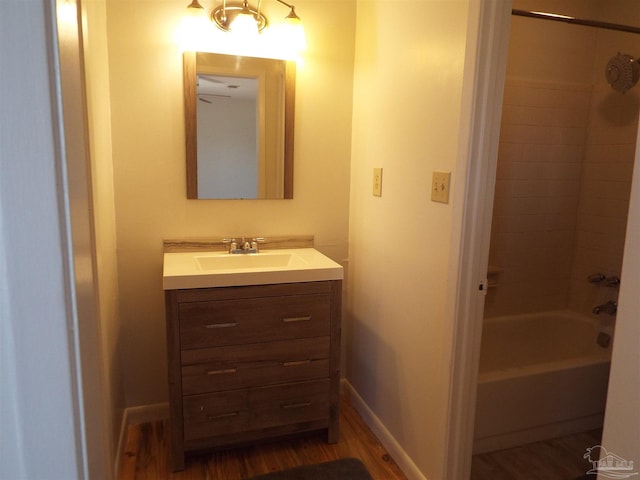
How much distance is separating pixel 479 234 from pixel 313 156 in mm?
1098

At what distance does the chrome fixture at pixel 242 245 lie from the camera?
217cm

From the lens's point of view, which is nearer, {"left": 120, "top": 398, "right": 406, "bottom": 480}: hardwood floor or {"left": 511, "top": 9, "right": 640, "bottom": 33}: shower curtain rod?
{"left": 511, "top": 9, "right": 640, "bottom": 33}: shower curtain rod

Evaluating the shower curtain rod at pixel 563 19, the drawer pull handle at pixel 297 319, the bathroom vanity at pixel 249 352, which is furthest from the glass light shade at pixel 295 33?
the drawer pull handle at pixel 297 319

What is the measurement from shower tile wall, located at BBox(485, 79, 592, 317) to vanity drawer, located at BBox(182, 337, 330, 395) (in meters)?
1.28

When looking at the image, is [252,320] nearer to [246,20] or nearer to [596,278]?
[246,20]

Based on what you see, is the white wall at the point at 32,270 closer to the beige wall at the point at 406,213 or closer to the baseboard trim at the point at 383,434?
the beige wall at the point at 406,213

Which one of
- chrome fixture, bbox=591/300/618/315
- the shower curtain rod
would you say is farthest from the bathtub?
the shower curtain rod

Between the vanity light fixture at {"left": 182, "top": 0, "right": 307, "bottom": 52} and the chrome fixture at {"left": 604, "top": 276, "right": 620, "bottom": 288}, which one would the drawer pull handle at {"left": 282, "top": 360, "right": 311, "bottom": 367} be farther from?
the chrome fixture at {"left": 604, "top": 276, "right": 620, "bottom": 288}

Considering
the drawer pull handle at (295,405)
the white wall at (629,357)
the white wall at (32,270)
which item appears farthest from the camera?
the drawer pull handle at (295,405)

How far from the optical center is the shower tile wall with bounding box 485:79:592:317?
253 cm

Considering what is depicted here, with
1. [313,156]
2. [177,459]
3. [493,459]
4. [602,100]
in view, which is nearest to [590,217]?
[602,100]

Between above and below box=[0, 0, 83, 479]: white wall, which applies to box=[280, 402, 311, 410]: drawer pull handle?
below

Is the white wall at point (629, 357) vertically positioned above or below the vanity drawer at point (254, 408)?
above

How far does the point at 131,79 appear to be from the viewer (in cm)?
198
